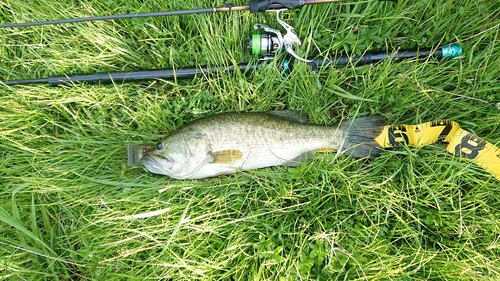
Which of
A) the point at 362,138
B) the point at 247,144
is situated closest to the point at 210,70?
the point at 247,144

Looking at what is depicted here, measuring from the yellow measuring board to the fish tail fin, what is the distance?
5cm

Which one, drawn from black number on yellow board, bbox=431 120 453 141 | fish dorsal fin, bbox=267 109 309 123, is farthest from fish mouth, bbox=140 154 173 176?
black number on yellow board, bbox=431 120 453 141

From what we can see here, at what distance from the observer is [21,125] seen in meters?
2.82

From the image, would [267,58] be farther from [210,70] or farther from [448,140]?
[448,140]

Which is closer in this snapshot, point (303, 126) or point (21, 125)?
point (303, 126)

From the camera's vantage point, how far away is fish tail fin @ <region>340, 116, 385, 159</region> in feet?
8.58

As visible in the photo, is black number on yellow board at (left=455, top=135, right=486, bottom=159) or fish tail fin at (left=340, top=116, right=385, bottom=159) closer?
black number on yellow board at (left=455, top=135, right=486, bottom=159)

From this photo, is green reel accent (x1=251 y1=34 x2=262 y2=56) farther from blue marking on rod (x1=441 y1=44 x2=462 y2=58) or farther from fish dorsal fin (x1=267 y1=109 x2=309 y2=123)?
blue marking on rod (x1=441 y1=44 x2=462 y2=58)

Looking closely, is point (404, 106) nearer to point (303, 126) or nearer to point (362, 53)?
point (362, 53)

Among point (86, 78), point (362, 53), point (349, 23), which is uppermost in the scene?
point (349, 23)

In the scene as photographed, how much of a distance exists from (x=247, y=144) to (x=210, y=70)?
72 cm

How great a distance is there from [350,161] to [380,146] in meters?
0.26

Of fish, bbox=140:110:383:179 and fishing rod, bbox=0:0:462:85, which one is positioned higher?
fishing rod, bbox=0:0:462:85

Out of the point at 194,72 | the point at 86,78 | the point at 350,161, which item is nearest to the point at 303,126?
the point at 350,161
